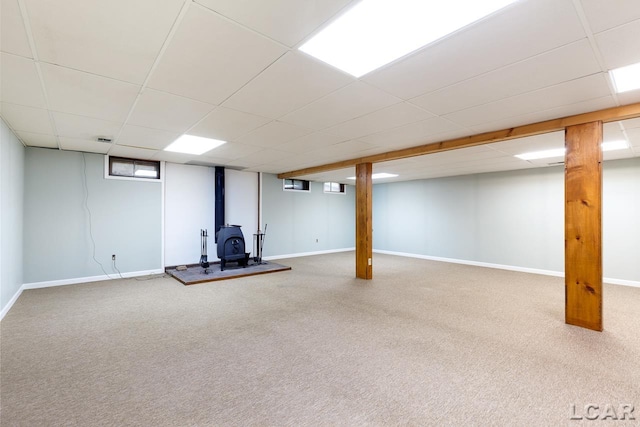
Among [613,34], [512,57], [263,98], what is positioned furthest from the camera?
[263,98]

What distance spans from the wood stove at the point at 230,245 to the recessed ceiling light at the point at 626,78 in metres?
6.25

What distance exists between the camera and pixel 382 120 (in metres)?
3.41

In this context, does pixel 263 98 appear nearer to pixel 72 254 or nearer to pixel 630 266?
pixel 72 254

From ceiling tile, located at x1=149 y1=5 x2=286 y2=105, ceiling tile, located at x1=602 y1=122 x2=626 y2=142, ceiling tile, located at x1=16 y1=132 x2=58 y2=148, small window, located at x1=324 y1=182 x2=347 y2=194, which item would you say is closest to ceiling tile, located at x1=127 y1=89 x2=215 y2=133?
ceiling tile, located at x1=149 y1=5 x2=286 y2=105

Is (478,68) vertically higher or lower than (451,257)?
higher

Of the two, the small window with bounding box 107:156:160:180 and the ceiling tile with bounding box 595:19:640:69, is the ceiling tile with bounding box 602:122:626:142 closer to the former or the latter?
the ceiling tile with bounding box 595:19:640:69

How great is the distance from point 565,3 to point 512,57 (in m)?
0.53

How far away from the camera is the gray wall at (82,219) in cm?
487

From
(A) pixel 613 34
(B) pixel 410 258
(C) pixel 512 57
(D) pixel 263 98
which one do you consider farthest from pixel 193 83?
(B) pixel 410 258

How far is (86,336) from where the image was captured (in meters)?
2.97

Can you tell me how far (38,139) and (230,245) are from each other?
Result: 3634 mm

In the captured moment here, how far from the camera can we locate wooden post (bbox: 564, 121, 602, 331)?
10.2 feet


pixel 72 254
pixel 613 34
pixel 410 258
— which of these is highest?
pixel 613 34

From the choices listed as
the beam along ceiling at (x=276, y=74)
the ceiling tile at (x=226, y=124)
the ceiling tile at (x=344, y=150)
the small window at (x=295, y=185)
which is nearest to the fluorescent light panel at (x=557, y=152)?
the beam along ceiling at (x=276, y=74)
